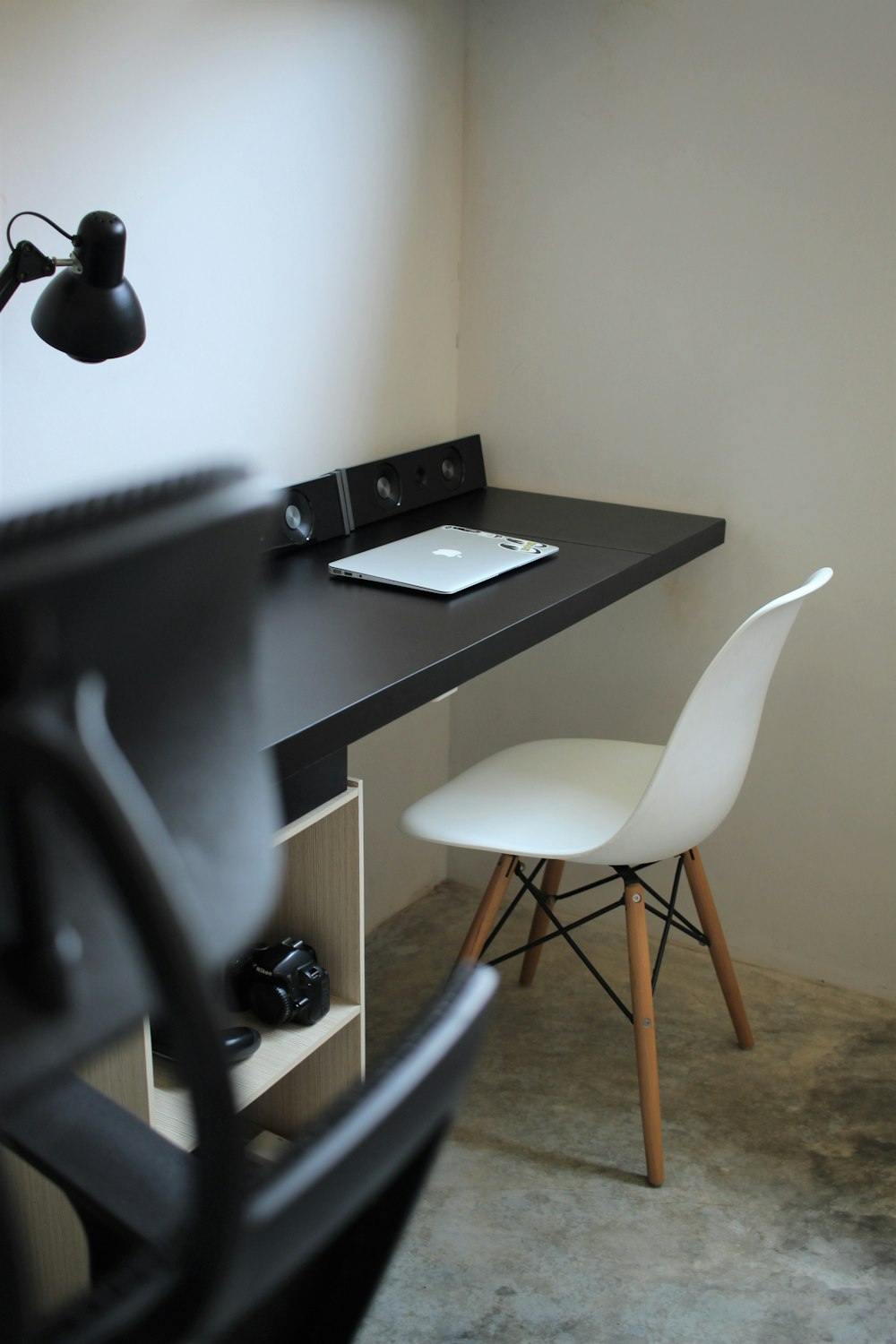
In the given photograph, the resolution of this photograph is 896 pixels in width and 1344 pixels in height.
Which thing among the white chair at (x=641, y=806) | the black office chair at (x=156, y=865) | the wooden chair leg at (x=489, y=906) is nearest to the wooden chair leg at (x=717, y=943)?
the white chair at (x=641, y=806)

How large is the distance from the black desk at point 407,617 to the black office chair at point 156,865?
69 cm

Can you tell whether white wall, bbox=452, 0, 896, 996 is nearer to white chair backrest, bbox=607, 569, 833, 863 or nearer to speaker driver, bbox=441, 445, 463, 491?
speaker driver, bbox=441, 445, 463, 491

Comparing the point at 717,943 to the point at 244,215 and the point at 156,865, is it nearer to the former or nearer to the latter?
the point at 244,215

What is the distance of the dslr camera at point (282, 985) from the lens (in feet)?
5.15

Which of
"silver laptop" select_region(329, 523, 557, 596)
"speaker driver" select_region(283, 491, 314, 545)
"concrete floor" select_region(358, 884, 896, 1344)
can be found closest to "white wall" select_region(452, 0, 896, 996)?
"concrete floor" select_region(358, 884, 896, 1344)

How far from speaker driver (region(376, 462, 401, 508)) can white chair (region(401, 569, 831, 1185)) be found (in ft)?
1.68

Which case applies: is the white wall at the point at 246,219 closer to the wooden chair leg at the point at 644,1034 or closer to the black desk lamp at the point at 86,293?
the black desk lamp at the point at 86,293

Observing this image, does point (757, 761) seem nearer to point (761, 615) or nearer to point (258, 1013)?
point (761, 615)

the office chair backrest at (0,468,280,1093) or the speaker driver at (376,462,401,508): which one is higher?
the office chair backrest at (0,468,280,1093)

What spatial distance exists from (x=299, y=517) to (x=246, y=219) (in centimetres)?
45

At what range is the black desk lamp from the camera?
1351 millimetres

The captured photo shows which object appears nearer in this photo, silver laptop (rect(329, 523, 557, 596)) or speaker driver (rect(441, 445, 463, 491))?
silver laptop (rect(329, 523, 557, 596))

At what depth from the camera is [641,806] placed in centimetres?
171

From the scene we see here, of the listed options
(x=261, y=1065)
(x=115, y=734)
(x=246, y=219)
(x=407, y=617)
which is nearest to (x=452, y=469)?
(x=246, y=219)
